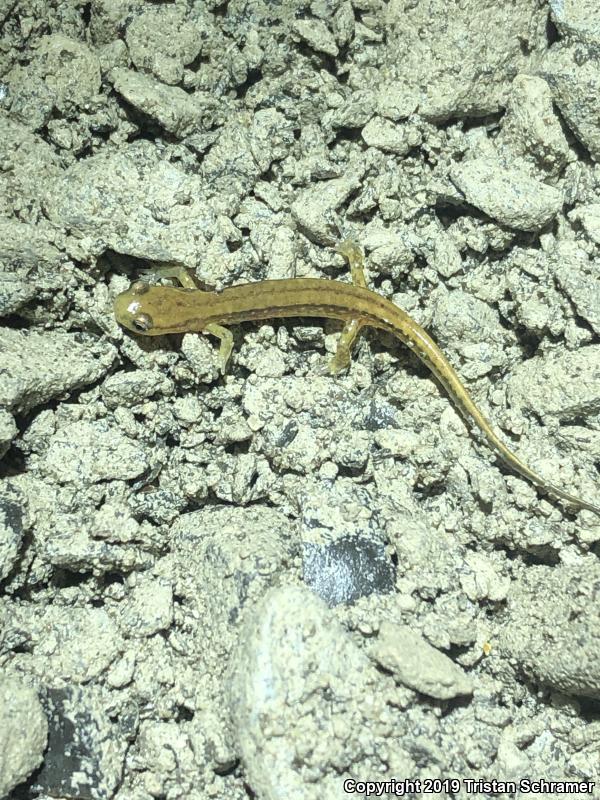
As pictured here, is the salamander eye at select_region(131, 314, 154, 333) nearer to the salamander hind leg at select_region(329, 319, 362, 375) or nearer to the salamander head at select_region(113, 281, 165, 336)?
the salamander head at select_region(113, 281, 165, 336)

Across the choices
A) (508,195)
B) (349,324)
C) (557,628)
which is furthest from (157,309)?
(557,628)

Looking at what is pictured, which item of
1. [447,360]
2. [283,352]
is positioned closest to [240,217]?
[283,352]

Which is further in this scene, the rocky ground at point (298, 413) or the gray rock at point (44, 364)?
the gray rock at point (44, 364)

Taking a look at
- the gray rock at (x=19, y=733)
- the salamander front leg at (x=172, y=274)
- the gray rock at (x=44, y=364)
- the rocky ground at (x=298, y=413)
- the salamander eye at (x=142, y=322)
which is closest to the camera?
the gray rock at (x=19, y=733)

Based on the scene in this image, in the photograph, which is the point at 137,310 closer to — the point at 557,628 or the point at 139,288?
the point at 139,288

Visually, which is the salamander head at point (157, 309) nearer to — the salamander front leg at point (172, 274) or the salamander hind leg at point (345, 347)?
the salamander front leg at point (172, 274)

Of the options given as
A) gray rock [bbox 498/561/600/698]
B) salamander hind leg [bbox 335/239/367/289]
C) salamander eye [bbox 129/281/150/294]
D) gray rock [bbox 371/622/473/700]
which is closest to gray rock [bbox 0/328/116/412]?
salamander eye [bbox 129/281/150/294]

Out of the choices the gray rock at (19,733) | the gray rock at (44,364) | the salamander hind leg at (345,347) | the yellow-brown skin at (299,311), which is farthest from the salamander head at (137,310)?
the gray rock at (19,733)
